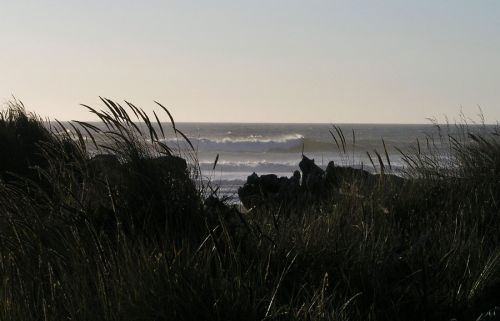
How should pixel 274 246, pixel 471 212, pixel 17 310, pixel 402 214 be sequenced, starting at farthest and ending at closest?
pixel 402 214, pixel 471 212, pixel 274 246, pixel 17 310

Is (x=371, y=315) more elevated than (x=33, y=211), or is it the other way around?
(x=33, y=211)

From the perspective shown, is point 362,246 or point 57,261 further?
point 362,246

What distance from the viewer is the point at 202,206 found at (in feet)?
15.3

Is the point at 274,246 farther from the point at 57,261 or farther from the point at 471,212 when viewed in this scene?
the point at 471,212

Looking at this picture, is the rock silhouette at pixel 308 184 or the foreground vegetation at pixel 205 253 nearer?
the foreground vegetation at pixel 205 253

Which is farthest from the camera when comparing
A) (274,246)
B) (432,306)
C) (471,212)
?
(471,212)

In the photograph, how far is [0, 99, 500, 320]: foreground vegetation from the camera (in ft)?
10.8

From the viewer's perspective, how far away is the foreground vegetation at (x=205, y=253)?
328 centimetres

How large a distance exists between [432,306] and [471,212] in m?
1.74

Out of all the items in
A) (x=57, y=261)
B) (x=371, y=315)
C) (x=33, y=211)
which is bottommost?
(x=371, y=315)

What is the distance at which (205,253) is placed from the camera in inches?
141

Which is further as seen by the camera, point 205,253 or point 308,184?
point 308,184

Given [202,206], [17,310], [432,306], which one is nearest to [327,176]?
[202,206]

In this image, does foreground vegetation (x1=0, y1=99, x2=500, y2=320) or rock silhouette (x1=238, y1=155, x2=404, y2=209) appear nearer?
foreground vegetation (x1=0, y1=99, x2=500, y2=320)
